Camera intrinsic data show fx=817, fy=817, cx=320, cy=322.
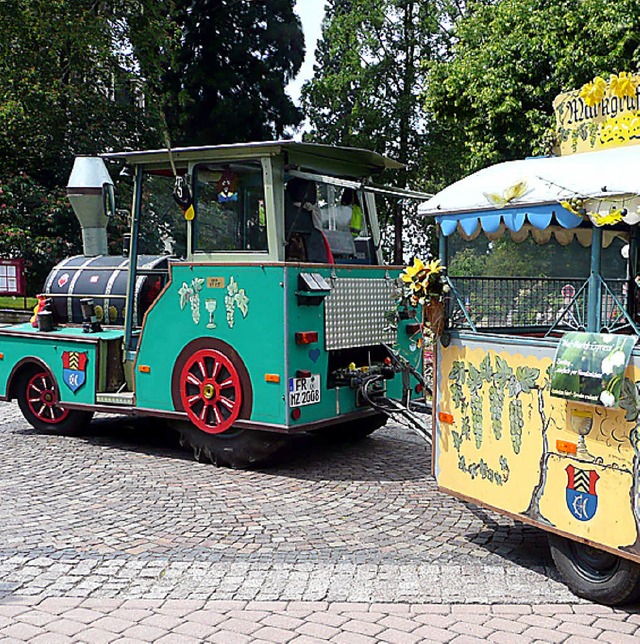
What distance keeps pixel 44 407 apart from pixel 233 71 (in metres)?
21.4

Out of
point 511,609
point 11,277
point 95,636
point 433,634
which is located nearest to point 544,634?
point 511,609

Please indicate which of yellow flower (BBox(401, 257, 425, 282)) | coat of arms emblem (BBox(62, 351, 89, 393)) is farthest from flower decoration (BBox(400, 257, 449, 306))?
coat of arms emblem (BBox(62, 351, 89, 393))

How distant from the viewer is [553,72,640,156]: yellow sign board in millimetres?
4828

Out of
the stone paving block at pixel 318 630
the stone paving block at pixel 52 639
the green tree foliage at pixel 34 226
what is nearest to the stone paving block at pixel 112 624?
the stone paving block at pixel 52 639

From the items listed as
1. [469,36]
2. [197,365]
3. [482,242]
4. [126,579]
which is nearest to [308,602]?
[126,579]

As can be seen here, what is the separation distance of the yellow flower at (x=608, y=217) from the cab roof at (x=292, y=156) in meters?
3.21

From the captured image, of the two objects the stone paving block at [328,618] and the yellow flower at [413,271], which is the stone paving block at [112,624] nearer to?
the stone paving block at [328,618]

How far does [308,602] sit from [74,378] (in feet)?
15.0

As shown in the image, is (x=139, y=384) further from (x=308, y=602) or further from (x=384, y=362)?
(x=308, y=602)

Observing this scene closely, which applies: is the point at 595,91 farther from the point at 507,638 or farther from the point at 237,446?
the point at 237,446

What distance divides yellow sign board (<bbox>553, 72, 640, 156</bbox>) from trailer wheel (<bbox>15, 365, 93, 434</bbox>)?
559 centimetres

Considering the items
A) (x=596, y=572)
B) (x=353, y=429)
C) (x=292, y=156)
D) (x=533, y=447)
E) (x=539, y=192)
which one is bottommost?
(x=596, y=572)

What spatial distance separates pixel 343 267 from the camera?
283 inches

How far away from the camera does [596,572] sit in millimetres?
4273
